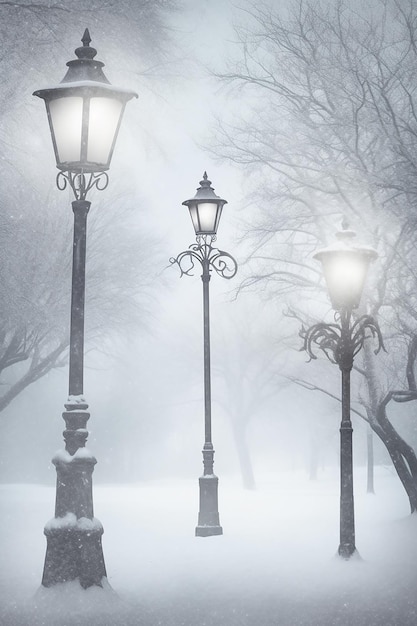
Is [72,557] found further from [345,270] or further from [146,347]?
→ [146,347]

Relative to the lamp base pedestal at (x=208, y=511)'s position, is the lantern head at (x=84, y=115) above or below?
above

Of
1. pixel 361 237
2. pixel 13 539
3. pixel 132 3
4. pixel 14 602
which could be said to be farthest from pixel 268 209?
pixel 14 602

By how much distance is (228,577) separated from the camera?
891 centimetres

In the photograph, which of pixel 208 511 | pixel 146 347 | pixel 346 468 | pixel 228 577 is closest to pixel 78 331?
pixel 228 577

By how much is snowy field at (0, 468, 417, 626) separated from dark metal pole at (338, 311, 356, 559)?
27 centimetres

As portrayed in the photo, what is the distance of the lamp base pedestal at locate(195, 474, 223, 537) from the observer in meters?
13.2

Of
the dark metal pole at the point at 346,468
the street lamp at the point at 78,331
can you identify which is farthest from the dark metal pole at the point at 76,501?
the dark metal pole at the point at 346,468

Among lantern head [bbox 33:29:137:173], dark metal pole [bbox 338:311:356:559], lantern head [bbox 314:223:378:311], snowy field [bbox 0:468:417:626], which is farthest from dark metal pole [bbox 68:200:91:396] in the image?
dark metal pole [bbox 338:311:356:559]

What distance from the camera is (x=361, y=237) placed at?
15.8 meters

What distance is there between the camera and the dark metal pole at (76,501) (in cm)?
705

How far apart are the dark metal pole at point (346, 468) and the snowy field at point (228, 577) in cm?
27

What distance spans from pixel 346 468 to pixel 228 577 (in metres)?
2.31

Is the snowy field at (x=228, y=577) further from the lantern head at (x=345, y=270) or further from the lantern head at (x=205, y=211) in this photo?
the lantern head at (x=205, y=211)

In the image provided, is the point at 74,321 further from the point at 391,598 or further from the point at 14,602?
the point at 391,598
